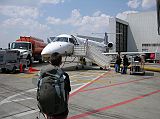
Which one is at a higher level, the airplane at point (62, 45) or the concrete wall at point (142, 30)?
the concrete wall at point (142, 30)

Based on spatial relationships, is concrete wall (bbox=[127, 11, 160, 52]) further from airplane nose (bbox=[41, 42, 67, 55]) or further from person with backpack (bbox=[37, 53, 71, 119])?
person with backpack (bbox=[37, 53, 71, 119])

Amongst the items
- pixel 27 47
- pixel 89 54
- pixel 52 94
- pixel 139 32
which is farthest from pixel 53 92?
pixel 139 32

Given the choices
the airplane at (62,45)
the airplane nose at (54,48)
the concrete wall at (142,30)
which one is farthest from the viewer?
the concrete wall at (142,30)

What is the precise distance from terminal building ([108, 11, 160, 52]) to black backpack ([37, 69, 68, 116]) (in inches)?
2267

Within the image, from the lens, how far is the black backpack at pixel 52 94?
11.4 feet

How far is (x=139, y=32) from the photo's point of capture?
6425 cm

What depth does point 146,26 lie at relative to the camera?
6297 cm

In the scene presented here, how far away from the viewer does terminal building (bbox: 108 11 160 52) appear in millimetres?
62125

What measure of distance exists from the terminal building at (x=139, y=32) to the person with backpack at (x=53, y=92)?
189 feet

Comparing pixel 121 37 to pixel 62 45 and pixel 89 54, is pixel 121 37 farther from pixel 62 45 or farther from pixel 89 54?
pixel 62 45

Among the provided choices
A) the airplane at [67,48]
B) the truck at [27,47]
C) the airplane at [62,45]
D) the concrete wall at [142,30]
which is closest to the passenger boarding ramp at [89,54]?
the airplane at [67,48]

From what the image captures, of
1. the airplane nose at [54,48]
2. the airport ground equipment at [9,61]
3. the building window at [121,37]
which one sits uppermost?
the building window at [121,37]

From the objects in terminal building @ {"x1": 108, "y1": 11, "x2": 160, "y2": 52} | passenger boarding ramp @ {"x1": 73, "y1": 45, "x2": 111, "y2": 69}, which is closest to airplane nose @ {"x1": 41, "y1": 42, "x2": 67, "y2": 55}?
passenger boarding ramp @ {"x1": 73, "y1": 45, "x2": 111, "y2": 69}

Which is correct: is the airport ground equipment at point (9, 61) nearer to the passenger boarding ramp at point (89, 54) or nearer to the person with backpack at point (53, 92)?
the passenger boarding ramp at point (89, 54)
